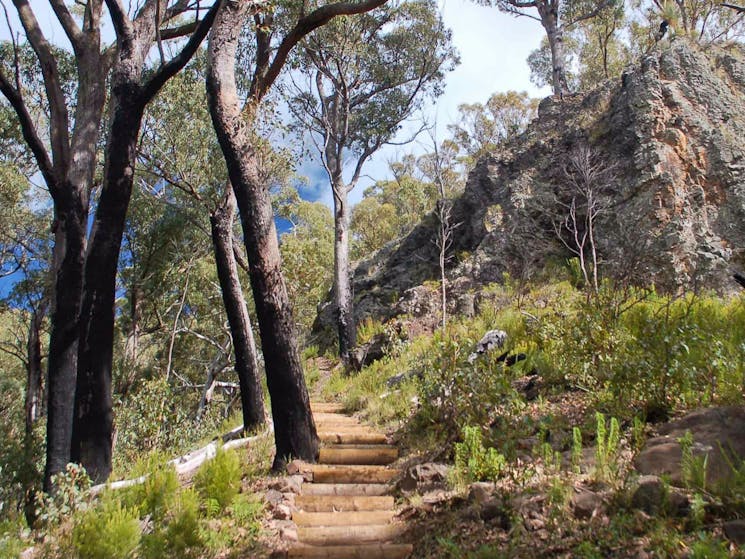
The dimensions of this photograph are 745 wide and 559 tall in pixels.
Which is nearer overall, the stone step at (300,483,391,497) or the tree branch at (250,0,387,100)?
the stone step at (300,483,391,497)

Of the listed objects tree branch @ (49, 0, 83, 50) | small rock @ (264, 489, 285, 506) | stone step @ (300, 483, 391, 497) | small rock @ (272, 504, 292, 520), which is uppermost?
tree branch @ (49, 0, 83, 50)

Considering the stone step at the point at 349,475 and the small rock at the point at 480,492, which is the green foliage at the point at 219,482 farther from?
the small rock at the point at 480,492

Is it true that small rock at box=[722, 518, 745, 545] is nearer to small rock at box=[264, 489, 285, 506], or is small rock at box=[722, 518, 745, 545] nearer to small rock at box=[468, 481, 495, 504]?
small rock at box=[468, 481, 495, 504]

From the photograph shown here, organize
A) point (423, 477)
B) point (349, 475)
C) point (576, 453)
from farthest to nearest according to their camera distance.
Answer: point (349, 475), point (423, 477), point (576, 453)

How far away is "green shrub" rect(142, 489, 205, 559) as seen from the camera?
3.34 metres

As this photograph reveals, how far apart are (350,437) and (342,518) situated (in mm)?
1644

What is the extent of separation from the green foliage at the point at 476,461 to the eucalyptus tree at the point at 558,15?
1574 centimetres

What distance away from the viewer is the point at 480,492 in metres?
3.68

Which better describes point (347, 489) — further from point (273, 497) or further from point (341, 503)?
point (273, 497)

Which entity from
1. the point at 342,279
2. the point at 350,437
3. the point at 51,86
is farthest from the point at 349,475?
the point at 342,279

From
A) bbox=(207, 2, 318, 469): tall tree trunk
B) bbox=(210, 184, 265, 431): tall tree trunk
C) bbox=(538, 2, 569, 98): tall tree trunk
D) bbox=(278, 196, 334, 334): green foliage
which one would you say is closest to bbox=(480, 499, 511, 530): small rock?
bbox=(207, 2, 318, 469): tall tree trunk

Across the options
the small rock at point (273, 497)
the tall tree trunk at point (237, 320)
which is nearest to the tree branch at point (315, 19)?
the tall tree trunk at point (237, 320)

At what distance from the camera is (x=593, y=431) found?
4.24 metres

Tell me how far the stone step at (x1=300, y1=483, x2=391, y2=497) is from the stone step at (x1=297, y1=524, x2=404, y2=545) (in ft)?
2.15
